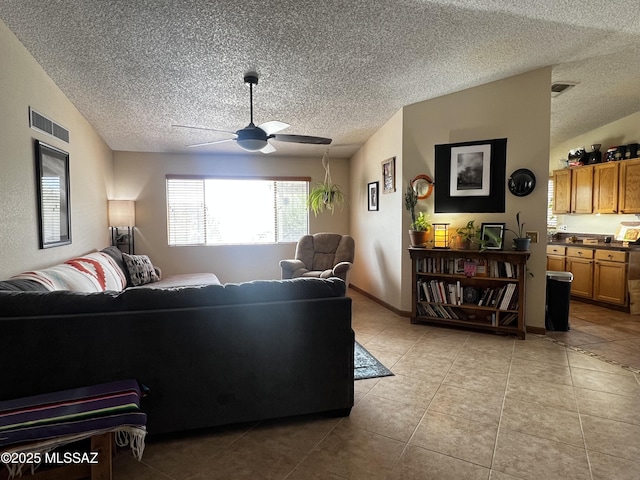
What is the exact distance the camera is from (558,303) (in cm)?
385

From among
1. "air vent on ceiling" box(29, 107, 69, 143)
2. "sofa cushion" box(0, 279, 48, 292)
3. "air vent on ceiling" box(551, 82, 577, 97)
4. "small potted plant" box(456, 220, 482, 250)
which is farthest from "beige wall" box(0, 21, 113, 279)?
"air vent on ceiling" box(551, 82, 577, 97)

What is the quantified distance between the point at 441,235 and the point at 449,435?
2.41 meters

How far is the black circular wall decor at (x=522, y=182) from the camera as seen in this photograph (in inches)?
144

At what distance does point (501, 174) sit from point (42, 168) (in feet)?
14.4

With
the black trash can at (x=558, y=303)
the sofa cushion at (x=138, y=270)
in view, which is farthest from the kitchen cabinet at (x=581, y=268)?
the sofa cushion at (x=138, y=270)

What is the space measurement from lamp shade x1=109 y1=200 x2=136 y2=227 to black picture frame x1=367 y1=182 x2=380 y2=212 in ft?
11.7

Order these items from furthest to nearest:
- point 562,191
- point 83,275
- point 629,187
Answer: point 562,191 → point 629,187 → point 83,275

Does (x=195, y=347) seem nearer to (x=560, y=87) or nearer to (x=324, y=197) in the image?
(x=324, y=197)

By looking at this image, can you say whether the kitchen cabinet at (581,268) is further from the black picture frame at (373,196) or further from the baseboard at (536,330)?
the black picture frame at (373,196)

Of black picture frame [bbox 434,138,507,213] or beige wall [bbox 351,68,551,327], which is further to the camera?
black picture frame [bbox 434,138,507,213]

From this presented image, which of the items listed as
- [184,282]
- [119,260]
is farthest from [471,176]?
[119,260]

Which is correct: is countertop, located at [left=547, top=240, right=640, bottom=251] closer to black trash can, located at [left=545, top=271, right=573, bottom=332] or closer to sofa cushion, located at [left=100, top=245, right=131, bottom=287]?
black trash can, located at [left=545, top=271, right=573, bottom=332]

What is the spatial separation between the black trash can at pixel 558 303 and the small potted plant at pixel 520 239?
66cm

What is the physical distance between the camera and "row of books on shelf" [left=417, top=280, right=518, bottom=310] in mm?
3646
